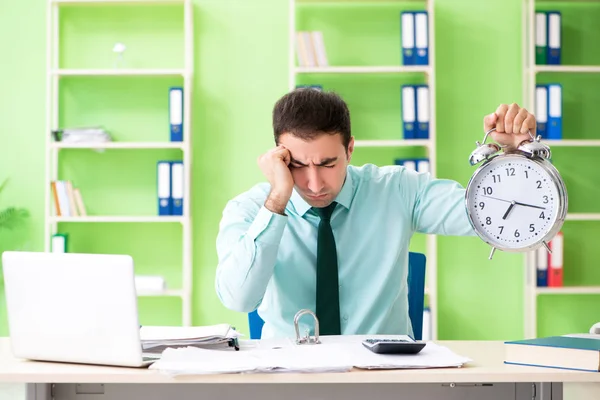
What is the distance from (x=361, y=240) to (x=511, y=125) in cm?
57

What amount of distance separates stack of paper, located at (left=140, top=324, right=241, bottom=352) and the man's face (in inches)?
17.7

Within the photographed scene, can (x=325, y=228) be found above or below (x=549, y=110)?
below

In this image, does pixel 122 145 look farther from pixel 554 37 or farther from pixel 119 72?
pixel 554 37

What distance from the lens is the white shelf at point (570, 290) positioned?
3986 millimetres

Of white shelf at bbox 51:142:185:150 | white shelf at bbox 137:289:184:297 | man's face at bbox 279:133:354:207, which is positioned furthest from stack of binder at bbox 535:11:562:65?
man's face at bbox 279:133:354:207

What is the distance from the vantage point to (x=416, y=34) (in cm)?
402

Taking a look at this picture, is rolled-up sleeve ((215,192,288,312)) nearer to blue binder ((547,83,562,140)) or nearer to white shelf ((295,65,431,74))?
white shelf ((295,65,431,74))

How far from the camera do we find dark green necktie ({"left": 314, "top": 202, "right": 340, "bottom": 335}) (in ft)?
6.55

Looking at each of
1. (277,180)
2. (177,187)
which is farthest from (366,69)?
(277,180)

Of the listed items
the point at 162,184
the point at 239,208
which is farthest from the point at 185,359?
the point at 162,184

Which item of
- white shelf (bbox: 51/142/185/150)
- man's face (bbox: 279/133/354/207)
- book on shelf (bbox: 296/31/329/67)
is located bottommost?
man's face (bbox: 279/133/354/207)

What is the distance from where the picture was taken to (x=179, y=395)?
154cm

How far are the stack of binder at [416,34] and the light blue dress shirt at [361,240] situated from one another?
1.97 metres

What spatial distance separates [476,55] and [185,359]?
3.26 metres
